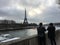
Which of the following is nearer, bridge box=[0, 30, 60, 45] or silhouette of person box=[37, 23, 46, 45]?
bridge box=[0, 30, 60, 45]

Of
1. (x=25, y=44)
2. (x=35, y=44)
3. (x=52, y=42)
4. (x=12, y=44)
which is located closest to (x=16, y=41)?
(x=12, y=44)

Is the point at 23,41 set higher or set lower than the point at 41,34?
lower

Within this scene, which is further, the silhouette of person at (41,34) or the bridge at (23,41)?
the silhouette of person at (41,34)

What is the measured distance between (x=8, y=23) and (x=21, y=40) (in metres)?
151

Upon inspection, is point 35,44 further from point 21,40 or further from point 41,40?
point 21,40

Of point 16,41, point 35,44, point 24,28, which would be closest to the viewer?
point 16,41

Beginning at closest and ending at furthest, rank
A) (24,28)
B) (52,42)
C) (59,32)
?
(52,42) < (59,32) < (24,28)

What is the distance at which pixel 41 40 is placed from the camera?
7801 mm

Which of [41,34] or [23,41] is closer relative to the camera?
[23,41]

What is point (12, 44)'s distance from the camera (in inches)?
213

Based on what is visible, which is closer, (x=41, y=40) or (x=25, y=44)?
(x=25, y=44)

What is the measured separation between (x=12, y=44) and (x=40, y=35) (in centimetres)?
252

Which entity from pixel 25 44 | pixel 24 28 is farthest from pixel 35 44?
pixel 24 28

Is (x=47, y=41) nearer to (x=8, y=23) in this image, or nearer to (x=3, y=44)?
(x=3, y=44)
